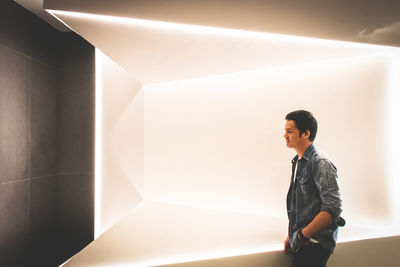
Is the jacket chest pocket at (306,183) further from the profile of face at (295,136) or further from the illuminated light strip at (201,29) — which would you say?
the illuminated light strip at (201,29)

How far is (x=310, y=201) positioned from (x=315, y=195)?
0.05m

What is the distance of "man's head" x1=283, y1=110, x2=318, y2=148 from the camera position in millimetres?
1504

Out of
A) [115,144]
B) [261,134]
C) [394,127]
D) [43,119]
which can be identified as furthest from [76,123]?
[394,127]

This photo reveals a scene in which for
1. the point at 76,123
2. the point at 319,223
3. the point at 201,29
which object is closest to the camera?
the point at 319,223

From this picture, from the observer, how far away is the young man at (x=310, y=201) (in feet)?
4.24

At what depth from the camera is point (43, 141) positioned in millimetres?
2875

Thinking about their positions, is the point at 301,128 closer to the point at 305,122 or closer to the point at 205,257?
the point at 305,122

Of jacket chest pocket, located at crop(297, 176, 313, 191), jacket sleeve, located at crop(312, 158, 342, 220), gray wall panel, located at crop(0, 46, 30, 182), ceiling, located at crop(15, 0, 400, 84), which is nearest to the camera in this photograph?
jacket sleeve, located at crop(312, 158, 342, 220)

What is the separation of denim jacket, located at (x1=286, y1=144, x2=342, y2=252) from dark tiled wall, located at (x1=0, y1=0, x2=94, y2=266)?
109 inches

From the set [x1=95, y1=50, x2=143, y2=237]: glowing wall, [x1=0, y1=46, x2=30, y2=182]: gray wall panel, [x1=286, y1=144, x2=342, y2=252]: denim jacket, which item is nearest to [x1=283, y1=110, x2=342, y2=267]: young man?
[x1=286, y1=144, x2=342, y2=252]: denim jacket

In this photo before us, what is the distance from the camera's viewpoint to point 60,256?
3.12 meters

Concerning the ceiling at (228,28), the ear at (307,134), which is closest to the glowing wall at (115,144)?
the ceiling at (228,28)

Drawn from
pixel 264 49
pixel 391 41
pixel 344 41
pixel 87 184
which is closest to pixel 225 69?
pixel 264 49

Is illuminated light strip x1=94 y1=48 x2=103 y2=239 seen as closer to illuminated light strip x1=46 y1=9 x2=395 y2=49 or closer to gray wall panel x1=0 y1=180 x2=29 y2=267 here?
gray wall panel x1=0 y1=180 x2=29 y2=267
